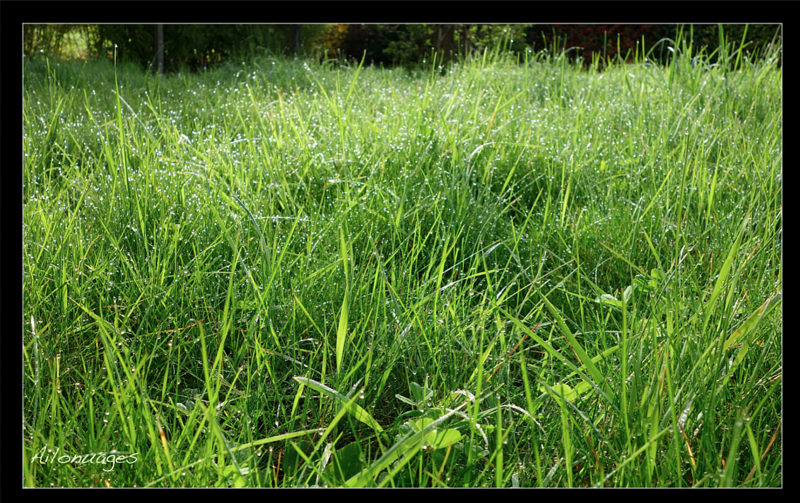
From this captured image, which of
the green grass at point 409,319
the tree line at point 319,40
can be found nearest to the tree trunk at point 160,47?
the tree line at point 319,40

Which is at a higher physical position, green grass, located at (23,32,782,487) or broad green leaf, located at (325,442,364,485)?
green grass, located at (23,32,782,487)

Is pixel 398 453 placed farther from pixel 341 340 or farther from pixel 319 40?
pixel 319 40

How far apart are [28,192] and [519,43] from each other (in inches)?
257

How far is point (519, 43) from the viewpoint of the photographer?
269 inches

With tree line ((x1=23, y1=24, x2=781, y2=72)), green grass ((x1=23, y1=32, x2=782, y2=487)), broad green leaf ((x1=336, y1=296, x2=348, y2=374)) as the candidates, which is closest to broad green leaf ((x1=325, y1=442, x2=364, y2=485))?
green grass ((x1=23, y1=32, x2=782, y2=487))

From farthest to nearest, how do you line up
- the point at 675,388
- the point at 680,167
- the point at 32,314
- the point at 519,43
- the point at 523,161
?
the point at 519,43
the point at 523,161
the point at 680,167
the point at 32,314
the point at 675,388

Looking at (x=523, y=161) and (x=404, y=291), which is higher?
(x=523, y=161)

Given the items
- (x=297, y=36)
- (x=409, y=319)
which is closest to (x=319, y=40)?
(x=297, y=36)

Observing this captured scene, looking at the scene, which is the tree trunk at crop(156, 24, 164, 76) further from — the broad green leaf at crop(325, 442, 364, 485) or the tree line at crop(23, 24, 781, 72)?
the broad green leaf at crop(325, 442, 364, 485)

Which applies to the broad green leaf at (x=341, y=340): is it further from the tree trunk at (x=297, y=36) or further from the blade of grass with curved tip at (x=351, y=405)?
the tree trunk at (x=297, y=36)

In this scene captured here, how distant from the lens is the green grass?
0.89 meters

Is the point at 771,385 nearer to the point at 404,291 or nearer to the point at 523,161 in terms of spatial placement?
the point at 404,291

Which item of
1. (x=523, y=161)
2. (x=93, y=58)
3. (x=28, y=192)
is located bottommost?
(x=28, y=192)
